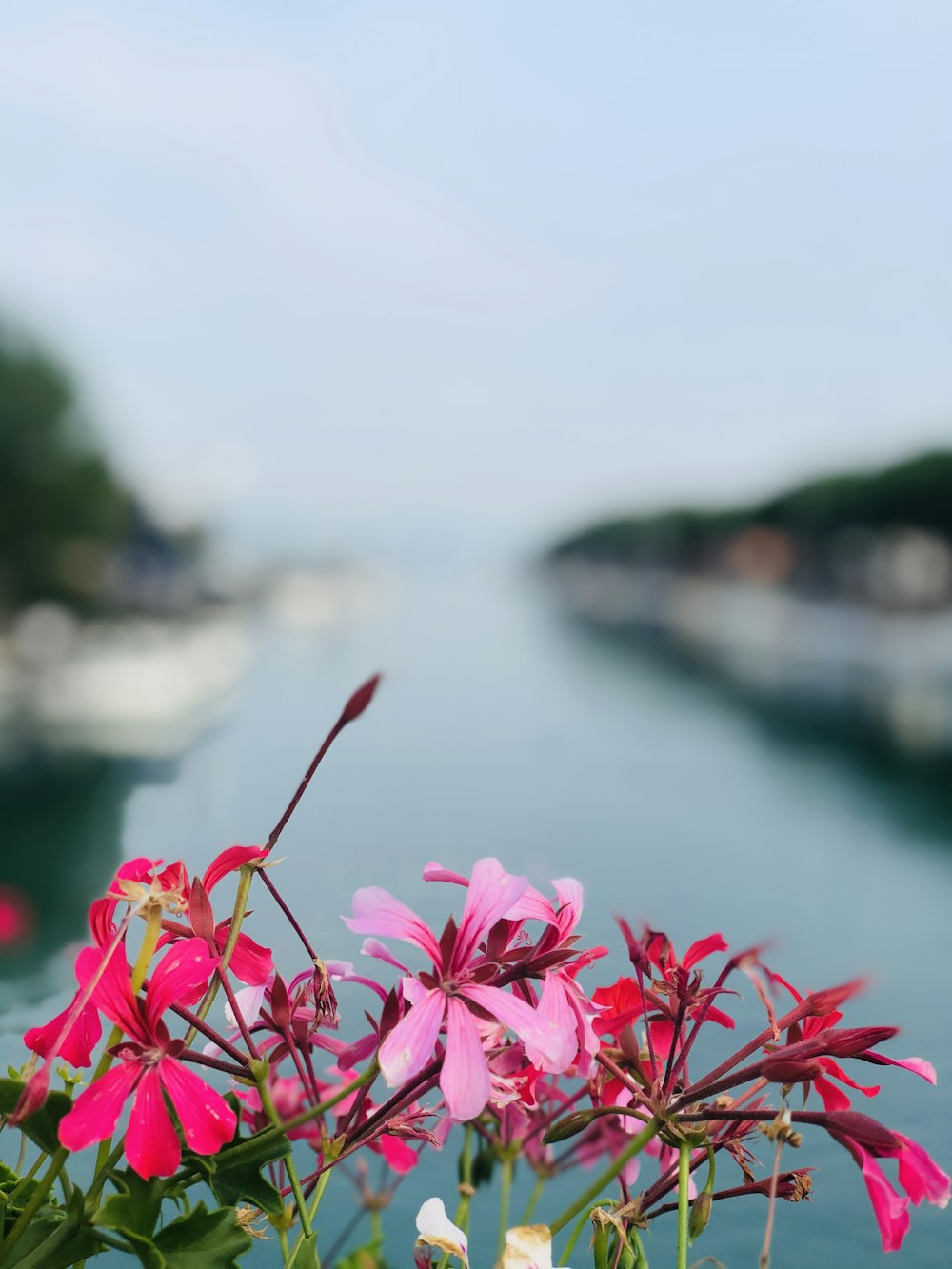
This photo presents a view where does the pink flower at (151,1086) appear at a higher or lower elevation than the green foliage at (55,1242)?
higher

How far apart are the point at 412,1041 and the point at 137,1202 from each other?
8 centimetres

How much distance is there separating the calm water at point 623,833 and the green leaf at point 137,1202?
0.39 ft

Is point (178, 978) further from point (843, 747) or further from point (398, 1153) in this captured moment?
point (843, 747)

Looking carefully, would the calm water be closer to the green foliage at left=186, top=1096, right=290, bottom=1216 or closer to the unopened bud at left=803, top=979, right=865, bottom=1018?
the unopened bud at left=803, top=979, right=865, bottom=1018

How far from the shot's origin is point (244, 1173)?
0.94 ft

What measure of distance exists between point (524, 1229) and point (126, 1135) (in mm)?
108

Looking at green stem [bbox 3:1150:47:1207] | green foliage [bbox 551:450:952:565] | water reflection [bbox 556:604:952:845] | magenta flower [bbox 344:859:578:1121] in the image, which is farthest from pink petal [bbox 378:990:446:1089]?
green foliage [bbox 551:450:952:565]

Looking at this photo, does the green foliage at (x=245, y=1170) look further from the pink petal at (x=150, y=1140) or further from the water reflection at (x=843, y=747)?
the water reflection at (x=843, y=747)

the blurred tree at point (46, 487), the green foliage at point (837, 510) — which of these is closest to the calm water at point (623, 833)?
the blurred tree at point (46, 487)

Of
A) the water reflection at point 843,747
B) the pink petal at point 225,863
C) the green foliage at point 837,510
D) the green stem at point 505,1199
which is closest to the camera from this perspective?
the pink petal at point 225,863

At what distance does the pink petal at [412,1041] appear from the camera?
0.27 metres

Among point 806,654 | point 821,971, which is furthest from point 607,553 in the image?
point 821,971

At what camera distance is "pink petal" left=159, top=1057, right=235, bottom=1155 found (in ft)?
0.89

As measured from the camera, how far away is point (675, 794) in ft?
13.5
